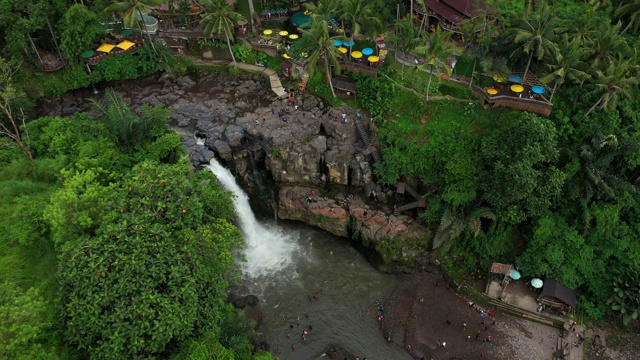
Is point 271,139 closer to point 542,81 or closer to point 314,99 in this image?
point 314,99

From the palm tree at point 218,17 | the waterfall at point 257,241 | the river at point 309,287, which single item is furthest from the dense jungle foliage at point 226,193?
the river at point 309,287

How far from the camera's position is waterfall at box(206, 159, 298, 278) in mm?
44469

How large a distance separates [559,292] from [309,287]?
24537 mm

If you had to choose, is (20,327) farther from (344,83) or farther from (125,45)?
(125,45)

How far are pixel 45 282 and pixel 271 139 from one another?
2568 cm

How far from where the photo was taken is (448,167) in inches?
1677

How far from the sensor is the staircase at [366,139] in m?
45.7

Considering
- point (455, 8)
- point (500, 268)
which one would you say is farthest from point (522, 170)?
point (455, 8)

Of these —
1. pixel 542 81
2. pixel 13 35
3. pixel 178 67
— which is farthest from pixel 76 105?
pixel 542 81

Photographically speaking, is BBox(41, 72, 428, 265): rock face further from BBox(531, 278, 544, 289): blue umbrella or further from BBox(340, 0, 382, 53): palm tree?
BBox(531, 278, 544, 289): blue umbrella

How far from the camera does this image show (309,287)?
43.0 m

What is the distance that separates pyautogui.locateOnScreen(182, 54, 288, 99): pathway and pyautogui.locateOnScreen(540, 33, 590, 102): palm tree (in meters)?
30.3

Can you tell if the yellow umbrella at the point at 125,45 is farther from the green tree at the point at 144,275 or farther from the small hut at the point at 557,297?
the small hut at the point at 557,297

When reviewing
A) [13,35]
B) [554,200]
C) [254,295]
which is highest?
[13,35]
